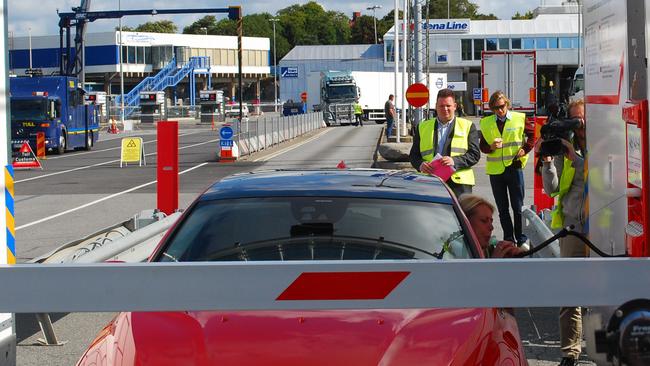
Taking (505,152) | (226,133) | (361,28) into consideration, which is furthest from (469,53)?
(505,152)

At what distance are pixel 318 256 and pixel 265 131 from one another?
3499 centimetres

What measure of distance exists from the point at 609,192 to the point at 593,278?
6.17 ft

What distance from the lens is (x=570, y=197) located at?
6914mm

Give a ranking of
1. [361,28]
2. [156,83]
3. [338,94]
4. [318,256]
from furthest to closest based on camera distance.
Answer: [156,83]
[338,94]
[361,28]
[318,256]

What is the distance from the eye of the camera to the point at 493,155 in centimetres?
1162

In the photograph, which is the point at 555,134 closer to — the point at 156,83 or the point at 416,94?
the point at 416,94

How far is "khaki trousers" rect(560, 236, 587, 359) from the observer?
6.14 metres

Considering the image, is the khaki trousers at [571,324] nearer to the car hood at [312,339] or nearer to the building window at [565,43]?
the car hood at [312,339]

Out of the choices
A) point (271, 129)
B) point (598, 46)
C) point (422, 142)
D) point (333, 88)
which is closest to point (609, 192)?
point (598, 46)

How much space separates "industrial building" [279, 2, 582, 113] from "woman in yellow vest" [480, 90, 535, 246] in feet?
148

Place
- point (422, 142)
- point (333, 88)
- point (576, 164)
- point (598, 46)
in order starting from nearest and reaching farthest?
point (598, 46) → point (576, 164) → point (422, 142) → point (333, 88)

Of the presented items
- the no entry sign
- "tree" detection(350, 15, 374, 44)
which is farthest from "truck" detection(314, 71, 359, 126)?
the no entry sign

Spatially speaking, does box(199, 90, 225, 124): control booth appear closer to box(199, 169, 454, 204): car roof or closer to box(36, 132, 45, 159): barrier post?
box(36, 132, 45, 159): barrier post

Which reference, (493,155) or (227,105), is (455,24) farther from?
(493,155)
